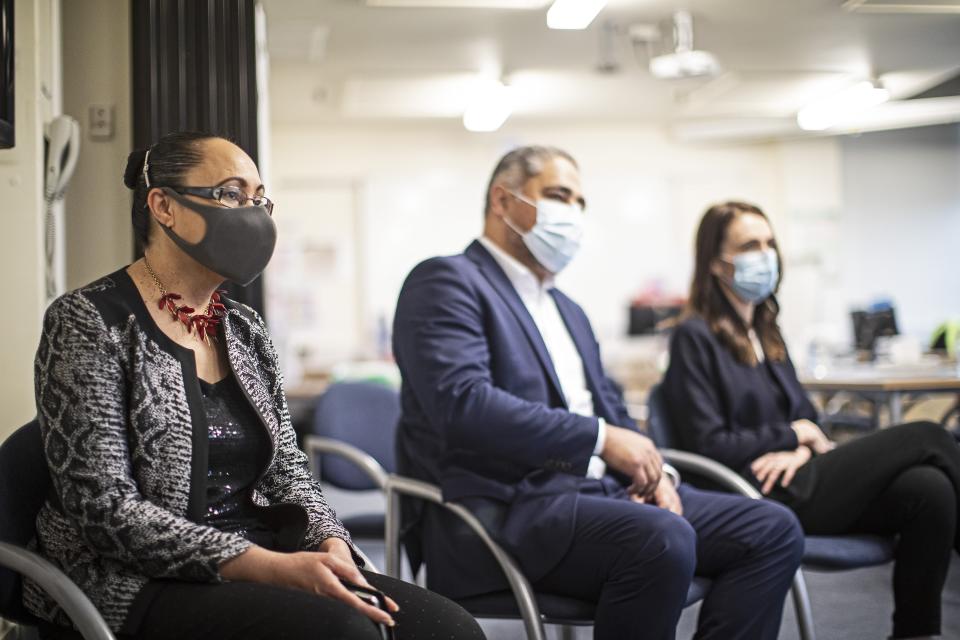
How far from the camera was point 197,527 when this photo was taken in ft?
4.35

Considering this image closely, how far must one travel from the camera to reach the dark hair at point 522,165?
7.57 feet

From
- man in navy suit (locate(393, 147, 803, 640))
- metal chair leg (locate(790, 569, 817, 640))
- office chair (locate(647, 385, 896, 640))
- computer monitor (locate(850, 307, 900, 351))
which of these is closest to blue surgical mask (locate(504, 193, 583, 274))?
man in navy suit (locate(393, 147, 803, 640))

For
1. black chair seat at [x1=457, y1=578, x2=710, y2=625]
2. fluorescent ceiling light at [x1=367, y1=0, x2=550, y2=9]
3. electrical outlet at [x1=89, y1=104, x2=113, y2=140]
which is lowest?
black chair seat at [x1=457, y1=578, x2=710, y2=625]

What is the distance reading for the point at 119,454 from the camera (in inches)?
52.4

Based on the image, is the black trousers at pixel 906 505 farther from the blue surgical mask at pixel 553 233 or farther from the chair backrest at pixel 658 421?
the blue surgical mask at pixel 553 233

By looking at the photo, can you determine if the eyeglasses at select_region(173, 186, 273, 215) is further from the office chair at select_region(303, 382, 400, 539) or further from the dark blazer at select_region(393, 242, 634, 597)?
the office chair at select_region(303, 382, 400, 539)

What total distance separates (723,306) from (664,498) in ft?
2.58

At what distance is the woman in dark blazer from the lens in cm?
216

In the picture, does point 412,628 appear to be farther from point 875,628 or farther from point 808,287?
point 808,287

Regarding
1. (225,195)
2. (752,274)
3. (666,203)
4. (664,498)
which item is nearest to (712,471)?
(664,498)

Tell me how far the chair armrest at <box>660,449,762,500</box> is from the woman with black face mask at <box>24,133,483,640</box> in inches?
39.9

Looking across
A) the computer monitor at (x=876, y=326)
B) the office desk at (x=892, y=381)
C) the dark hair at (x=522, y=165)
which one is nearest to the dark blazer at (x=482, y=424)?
the dark hair at (x=522, y=165)

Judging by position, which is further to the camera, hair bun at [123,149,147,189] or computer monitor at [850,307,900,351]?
computer monitor at [850,307,900,351]

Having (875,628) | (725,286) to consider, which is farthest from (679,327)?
(875,628)
